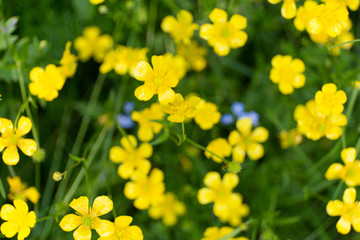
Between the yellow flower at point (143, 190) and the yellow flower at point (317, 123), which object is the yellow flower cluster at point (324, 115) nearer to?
the yellow flower at point (317, 123)

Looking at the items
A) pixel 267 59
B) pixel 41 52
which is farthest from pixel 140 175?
pixel 267 59

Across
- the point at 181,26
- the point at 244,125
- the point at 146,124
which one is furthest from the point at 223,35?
the point at 146,124

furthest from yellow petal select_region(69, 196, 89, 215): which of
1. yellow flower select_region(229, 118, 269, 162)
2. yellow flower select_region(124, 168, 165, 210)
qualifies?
yellow flower select_region(229, 118, 269, 162)

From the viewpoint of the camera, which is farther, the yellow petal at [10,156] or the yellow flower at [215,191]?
the yellow flower at [215,191]

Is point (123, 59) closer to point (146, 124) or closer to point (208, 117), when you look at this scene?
point (146, 124)

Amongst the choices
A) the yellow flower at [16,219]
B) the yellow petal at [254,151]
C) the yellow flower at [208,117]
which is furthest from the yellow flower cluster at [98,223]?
the yellow petal at [254,151]

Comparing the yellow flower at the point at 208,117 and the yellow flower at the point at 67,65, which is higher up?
the yellow flower at the point at 67,65

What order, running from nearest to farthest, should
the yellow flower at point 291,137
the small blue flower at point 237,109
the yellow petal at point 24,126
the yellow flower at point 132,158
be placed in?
the yellow petal at point 24,126
the yellow flower at point 132,158
the yellow flower at point 291,137
the small blue flower at point 237,109
